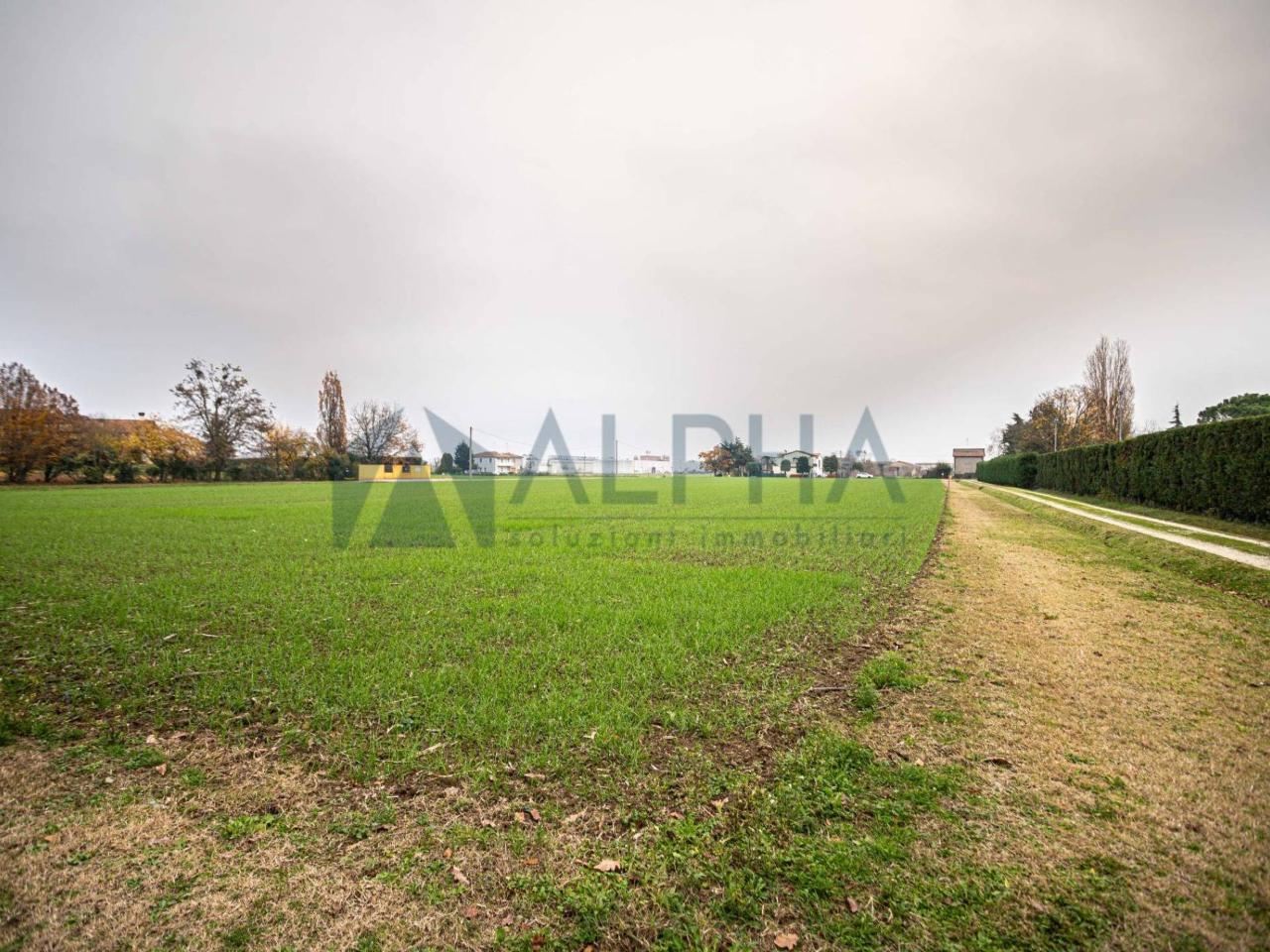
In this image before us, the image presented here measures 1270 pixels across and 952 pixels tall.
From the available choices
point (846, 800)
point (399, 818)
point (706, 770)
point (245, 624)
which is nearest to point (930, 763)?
point (846, 800)

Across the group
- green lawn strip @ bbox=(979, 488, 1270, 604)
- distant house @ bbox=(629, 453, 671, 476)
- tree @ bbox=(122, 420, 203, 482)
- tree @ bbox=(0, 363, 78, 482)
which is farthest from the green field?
distant house @ bbox=(629, 453, 671, 476)

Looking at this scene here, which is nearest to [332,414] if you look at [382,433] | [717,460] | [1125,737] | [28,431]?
[382,433]

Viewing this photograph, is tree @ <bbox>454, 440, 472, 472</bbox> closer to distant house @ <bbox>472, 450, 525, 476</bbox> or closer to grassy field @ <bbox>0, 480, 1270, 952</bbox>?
distant house @ <bbox>472, 450, 525, 476</bbox>

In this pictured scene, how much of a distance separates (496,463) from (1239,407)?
337 feet

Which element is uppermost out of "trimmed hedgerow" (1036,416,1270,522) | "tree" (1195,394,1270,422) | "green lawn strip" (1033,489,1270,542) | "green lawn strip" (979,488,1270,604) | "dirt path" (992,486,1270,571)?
"tree" (1195,394,1270,422)

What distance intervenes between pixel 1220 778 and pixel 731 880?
2.82 m

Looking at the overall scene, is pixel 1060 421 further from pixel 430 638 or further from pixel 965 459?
pixel 430 638

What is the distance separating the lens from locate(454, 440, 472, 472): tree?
91062mm

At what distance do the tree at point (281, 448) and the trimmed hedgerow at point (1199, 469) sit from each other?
64.1 metres

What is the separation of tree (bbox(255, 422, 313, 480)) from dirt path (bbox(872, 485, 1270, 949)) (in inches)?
2423

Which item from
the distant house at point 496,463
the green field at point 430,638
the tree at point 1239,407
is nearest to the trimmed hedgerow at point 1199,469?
the green field at point 430,638

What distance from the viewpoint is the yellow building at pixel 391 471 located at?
59.1 metres

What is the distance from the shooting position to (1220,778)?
111 inches

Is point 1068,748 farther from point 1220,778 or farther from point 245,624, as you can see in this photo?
point 245,624
